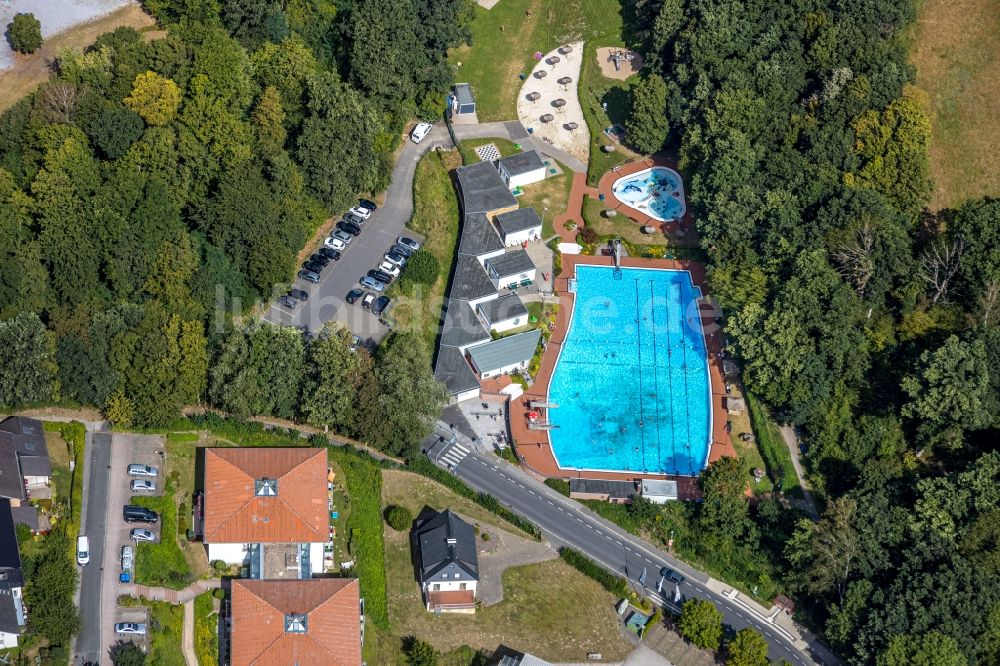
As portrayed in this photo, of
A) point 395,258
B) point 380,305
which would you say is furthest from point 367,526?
point 395,258

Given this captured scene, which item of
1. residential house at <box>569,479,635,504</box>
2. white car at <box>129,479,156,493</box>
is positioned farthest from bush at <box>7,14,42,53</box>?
residential house at <box>569,479,635,504</box>

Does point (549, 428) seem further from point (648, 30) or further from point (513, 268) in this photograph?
point (648, 30)

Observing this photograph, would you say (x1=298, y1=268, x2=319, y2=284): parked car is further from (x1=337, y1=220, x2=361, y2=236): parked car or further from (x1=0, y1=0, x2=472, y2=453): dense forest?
(x1=337, y1=220, x2=361, y2=236): parked car

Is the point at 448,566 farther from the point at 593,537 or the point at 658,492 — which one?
the point at 658,492

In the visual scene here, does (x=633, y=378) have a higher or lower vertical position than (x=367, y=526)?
higher

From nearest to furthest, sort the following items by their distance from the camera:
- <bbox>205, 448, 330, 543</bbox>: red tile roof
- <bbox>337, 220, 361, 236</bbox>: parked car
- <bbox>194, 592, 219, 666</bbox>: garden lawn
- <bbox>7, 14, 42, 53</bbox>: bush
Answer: <bbox>194, 592, 219, 666</bbox>: garden lawn, <bbox>205, 448, 330, 543</bbox>: red tile roof, <bbox>337, 220, 361, 236</bbox>: parked car, <bbox>7, 14, 42, 53</bbox>: bush

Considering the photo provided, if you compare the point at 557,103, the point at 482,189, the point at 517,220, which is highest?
the point at 557,103
